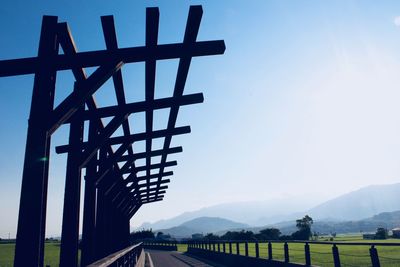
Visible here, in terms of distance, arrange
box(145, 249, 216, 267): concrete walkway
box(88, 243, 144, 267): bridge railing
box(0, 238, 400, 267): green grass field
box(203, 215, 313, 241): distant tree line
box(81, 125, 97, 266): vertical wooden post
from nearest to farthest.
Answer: box(88, 243, 144, 267): bridge railing < box(81, 125, 97, 266): vertical wooden post < box(0, 238, 400, 267): green grass field < box(145, 249, 216, 267): concrete walkway < box(203, 215, 313, 241): distant tree line

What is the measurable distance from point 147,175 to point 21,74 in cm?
1014

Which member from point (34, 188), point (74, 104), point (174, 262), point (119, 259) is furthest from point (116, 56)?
point (174, 262)

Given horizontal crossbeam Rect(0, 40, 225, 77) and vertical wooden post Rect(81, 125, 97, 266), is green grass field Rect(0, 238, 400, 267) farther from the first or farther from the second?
horizontal crossbeam Rect(0, 40, 225, 77)

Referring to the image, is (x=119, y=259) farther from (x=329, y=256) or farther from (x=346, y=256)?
(x=329, y=256)

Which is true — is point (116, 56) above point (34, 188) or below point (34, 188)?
above

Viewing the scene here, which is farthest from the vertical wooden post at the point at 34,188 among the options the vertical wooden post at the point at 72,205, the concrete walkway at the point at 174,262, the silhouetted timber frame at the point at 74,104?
the concrete walkway at the point at 174,262

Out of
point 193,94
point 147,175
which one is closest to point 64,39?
point 193,94

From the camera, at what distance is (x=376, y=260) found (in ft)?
26.0

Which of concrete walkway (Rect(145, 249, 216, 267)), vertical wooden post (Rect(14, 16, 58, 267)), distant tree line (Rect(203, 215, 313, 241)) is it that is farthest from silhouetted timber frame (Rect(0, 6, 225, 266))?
distant tree line (Rect(203, 215, 313, 241))

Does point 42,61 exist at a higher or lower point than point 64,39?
lower

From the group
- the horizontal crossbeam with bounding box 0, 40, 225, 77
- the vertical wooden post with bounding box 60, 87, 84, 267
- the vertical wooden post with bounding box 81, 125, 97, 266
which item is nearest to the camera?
the horizontal crossbeam with bounding box 0, 40, 225, 77

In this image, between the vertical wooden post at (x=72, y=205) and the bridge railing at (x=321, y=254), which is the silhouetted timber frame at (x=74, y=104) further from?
the bridge railing at (x=321, y=254)

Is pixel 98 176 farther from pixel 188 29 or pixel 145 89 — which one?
pixel 188 29

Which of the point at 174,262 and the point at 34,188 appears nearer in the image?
the point at 34,188
